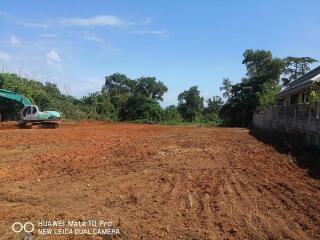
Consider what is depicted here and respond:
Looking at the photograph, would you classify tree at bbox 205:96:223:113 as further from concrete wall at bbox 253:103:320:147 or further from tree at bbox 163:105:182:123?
concrete wall at bbox 253:103:320:147

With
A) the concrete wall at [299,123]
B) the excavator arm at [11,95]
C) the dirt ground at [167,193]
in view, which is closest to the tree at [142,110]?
the excavator arm at [11,95]

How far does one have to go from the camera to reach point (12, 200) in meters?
9.73

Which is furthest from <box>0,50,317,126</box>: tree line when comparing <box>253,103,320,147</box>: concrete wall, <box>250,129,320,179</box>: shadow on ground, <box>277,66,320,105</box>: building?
<box>250,129,320,179</box>: shadow on ground

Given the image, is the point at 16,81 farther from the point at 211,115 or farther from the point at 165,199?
the point at 165,199

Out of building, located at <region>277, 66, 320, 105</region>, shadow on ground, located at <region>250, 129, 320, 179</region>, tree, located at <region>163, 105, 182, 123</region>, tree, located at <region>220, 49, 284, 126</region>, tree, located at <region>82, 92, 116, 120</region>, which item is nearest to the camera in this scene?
shadow on ground, located at <region>250, 129, 320, 179</region>

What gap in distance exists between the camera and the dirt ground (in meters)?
7.69

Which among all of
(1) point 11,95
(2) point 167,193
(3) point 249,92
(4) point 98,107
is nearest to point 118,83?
(4) point 98,107

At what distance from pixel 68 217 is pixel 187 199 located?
2.49 meters

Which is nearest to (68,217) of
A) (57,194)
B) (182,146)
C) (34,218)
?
(34,218)

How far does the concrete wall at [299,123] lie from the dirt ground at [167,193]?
1803 millimetres

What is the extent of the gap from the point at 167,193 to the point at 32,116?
23.9 meters

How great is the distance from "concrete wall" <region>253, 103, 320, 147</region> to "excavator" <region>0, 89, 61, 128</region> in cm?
1503

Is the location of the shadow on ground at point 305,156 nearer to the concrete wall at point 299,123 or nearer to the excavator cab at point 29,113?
the concrete wall at point 299,123

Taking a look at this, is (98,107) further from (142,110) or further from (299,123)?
(299,123)
